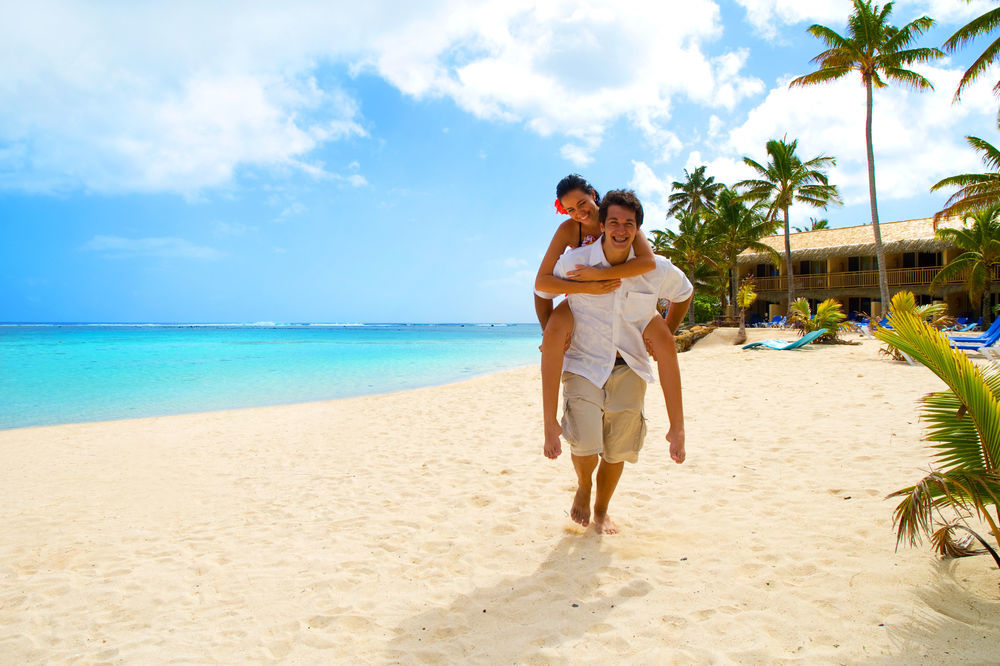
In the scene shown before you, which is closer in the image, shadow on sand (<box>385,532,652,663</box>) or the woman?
shadow on sand (<box>385,532,652,663</box>)

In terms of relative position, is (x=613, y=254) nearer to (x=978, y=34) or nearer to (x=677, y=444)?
(x=677, y=444)

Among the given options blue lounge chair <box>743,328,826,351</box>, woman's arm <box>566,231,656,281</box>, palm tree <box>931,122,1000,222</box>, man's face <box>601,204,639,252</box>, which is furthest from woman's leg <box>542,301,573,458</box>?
palm tree <box>931,122,1000,222</box>

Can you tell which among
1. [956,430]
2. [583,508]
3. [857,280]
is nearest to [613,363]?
[583,508]

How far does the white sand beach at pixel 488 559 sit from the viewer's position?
2.33m

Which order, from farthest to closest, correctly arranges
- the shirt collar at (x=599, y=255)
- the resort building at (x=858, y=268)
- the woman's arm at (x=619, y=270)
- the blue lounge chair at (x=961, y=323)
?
the resort building at (x=858, y=268), the blue lounge chair at (x=961, y=323), the shirt collar at (x=599, y=255), the woman's arm at (x=619, y=270)

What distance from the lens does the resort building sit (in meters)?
25.9

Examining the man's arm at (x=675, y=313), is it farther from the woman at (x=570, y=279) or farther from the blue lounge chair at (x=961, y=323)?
the blue lounge chair at (x=961, y=323)

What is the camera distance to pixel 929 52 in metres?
19.9

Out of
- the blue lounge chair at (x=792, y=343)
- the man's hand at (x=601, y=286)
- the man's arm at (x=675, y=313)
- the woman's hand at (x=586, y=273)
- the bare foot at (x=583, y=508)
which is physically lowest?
the bare foot at (x=583, y=508)

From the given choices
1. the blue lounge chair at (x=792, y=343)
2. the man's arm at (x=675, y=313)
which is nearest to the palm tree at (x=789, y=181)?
the blue lounge chair at (x=792, y=343)

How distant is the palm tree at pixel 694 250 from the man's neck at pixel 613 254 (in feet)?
87.3

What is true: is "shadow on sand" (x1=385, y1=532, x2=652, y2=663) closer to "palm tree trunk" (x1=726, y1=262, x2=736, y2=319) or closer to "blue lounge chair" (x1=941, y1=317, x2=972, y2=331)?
"blue lounge chair" (x1=941, y1=317, x2=972, y2=331)

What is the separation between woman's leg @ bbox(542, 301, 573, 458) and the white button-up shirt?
0.26 feet

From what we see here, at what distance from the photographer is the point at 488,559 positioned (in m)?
3.22
